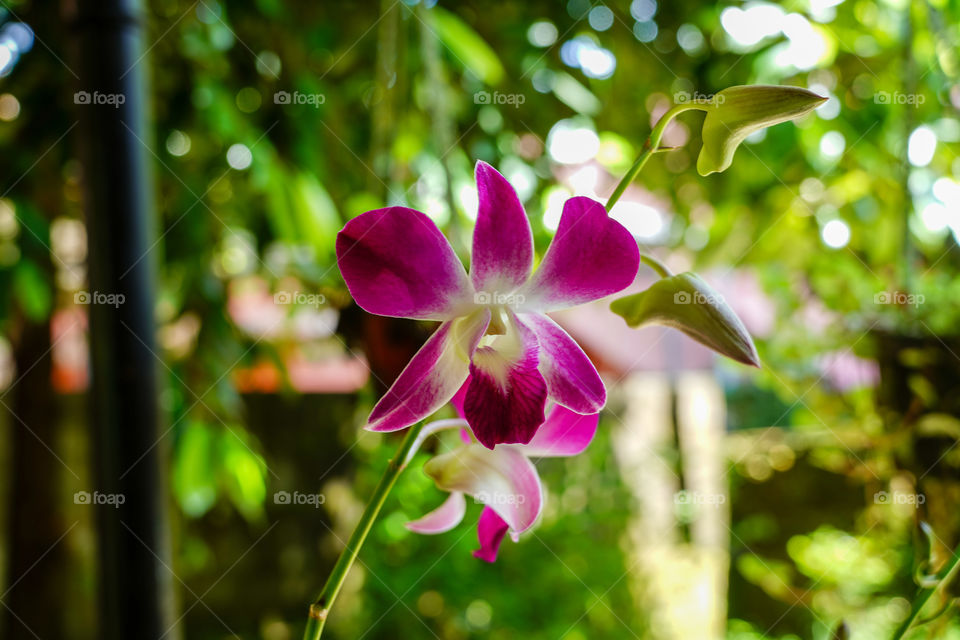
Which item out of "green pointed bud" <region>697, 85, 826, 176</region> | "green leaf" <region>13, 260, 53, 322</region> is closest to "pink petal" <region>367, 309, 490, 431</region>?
"green pointed bud" <region>697, 85, 826, 176</region>

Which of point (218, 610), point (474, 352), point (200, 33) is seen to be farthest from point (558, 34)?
point (218, 610)

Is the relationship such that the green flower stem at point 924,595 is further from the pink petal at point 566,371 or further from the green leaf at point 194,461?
the green leaf at point 194,461

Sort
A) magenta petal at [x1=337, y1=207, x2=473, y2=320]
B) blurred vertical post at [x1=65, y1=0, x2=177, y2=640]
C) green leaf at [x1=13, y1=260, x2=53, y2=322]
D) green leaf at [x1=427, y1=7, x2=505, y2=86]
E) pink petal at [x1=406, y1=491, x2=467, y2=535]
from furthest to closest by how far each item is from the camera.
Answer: green leaf at [x1=13, y1=260, x2=53, y2=322]
green leaf at [x1=427, y1=7, x2=505, y2=86]
blurred vertical post at [x1=65, y1=0, x2=177, y2=640]
pink petal at [x1=406, y1=491, x2=467, y2=535]
magenta petal at [x1=337, y1=207, x2=473, y2=320]

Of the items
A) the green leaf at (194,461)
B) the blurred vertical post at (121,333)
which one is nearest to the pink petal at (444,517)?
the blurred vertical post at (121,333)

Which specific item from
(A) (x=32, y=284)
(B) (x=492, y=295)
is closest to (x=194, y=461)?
(A) (x=32, y=284)

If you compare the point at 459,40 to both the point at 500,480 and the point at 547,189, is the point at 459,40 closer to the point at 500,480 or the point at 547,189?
the point at 547,189

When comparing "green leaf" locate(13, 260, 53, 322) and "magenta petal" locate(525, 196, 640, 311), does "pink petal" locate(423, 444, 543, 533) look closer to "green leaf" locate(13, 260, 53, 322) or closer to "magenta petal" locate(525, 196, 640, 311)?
"magenta petal" locate(525, 196, 640, 311)
